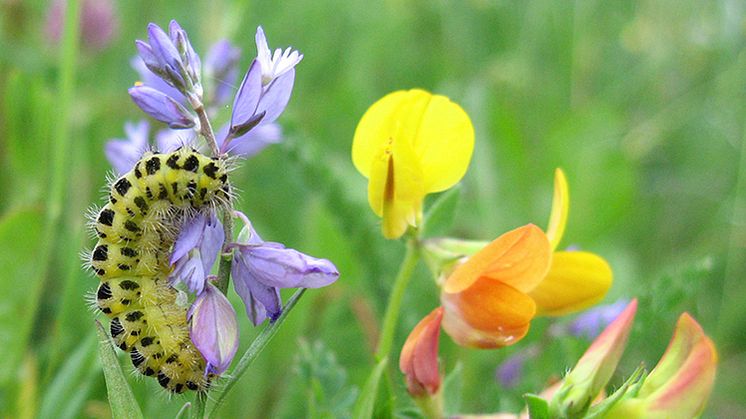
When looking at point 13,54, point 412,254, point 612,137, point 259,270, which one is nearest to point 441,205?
point 412,254

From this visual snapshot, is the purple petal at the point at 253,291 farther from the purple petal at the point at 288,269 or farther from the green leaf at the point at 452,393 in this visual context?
the green leaf at the point at 452,393

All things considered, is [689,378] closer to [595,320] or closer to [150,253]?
[150,253]

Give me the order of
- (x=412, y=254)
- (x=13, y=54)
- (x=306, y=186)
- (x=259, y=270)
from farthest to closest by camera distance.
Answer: (x=13, y=54)
(x=306, y=186)
(x=412, y=254)
(x=259, y=270)

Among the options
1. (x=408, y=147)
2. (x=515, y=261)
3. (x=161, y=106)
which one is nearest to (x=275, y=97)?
(x=161, y=106)

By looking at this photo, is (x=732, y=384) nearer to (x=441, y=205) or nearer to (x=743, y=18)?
(x=743, y=18)

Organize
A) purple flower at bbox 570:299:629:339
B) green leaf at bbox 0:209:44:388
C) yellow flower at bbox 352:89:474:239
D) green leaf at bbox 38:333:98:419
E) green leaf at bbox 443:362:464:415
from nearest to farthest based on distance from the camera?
1. yellow flower at bbox 352:89:474:239
2. green leaf at bbox 443:362:464:415
3. green leaf at bbox 38:333:98:419
4. green leaf at bbox 0:209:44:388
5. purple flower at bbox 570:299:629:339

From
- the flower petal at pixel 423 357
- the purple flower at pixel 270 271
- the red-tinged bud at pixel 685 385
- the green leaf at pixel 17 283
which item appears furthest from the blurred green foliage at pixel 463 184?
the red-tinged bud at pixel 685 385

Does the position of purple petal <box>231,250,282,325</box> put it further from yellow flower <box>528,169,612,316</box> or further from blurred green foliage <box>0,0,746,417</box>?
yellow flower <box>528,169,612,316</box>

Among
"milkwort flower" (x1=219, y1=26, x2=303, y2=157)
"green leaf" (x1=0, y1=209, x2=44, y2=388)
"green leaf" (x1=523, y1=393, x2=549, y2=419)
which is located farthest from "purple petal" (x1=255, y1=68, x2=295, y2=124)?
"green leaf" (x1=0, y1=209, x2=44, y2=388)
